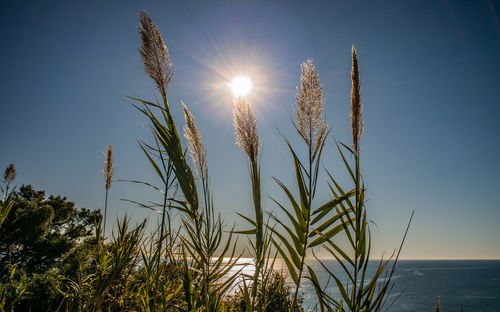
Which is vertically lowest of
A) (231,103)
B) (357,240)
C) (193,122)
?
(357,240)

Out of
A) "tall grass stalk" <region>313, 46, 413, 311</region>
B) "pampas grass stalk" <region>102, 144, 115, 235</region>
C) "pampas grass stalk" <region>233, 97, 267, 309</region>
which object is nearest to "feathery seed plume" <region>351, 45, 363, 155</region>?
"tall grass stalk" <region>313, 46, 413, 311</region>

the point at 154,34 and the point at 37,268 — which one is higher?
the point at 154,34

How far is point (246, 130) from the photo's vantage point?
54.5 inches

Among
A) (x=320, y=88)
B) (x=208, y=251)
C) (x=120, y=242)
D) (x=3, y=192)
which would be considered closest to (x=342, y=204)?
(x=320, y=88)

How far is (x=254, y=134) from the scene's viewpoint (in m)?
1.38

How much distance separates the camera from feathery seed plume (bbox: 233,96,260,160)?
1370 millimetres

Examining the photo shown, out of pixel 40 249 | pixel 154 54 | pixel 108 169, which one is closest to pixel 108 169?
pixel 108 169

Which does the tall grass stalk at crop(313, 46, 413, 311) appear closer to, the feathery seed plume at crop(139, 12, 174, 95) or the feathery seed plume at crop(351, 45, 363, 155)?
the feathery seed plume at crop(351, 45, 363, 155)

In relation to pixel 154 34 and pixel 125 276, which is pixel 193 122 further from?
pixel 125 276

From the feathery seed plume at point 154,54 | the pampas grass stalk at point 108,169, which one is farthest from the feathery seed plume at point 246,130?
the pampas grass stalk at point 108,169

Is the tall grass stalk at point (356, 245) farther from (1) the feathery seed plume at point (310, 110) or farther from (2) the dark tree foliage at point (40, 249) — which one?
(2) the dark tree foliage at point (40, 249)

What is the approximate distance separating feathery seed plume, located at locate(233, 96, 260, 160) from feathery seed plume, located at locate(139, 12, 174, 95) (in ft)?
1.40

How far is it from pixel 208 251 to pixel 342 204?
2.49 feet

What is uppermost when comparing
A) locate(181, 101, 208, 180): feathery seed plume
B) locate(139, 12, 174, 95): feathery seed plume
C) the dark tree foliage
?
locate(139, 12, 174, 95): feathery seed plume
